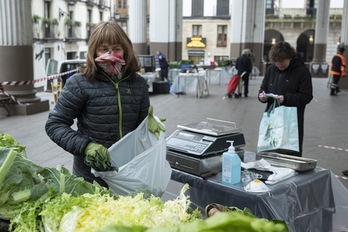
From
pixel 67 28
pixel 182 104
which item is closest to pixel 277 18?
pixel 67 28

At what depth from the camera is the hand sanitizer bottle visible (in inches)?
116

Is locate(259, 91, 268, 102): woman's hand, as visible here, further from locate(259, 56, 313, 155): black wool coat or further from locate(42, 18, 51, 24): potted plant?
locate(42, 18, 51, 24): potted plant

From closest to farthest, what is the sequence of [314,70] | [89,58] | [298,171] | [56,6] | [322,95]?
[89,58]
[298,171]
[322,95]
[314,70]
[56,6]

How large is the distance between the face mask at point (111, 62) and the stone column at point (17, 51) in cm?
889

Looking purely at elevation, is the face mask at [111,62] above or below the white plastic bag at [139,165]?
above

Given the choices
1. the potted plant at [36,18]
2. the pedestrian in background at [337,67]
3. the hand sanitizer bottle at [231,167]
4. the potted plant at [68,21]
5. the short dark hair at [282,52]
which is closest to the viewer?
the hand sanitizer bottle at [231,167]

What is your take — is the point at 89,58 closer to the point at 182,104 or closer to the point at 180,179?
the point at 180,179

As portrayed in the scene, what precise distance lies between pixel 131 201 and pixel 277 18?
44.4 metres

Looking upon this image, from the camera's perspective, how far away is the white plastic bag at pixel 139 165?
2262 millimetres

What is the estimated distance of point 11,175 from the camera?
174 centimetres

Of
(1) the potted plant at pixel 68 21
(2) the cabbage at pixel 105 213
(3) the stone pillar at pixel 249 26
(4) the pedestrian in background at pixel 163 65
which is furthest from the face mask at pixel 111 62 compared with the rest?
(1) the potted plant at pixel 68 21

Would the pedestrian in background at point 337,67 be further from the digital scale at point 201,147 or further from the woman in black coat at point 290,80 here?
the digital scale at point 201,147

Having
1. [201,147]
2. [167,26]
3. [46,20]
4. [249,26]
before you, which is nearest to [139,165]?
[201,147]

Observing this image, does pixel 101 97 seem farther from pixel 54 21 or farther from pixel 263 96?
pixel 54 21
